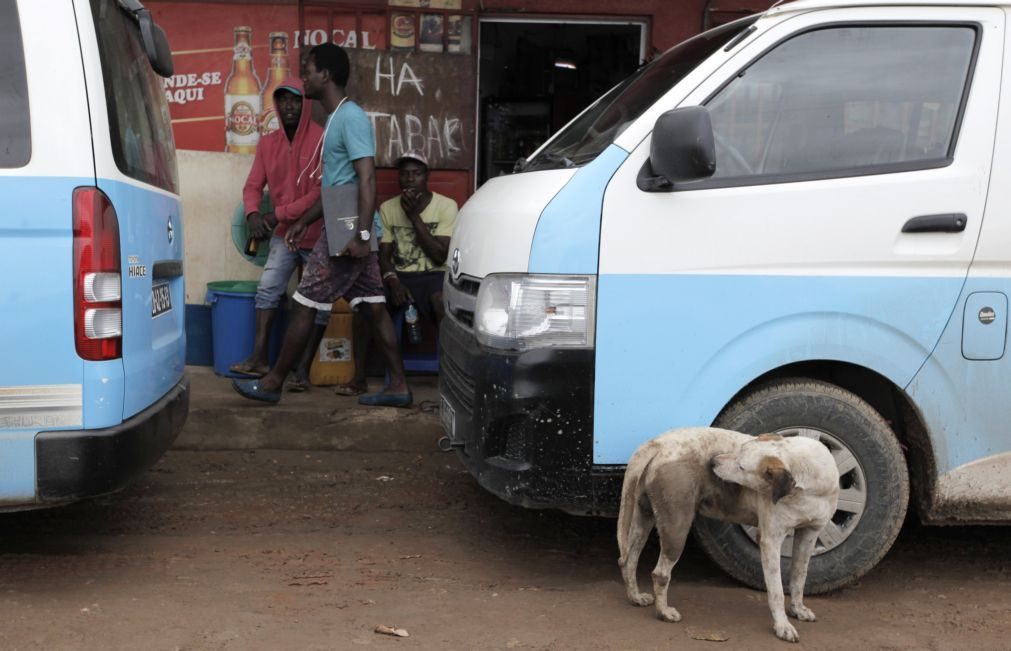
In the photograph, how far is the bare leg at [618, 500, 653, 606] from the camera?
12.0 ft

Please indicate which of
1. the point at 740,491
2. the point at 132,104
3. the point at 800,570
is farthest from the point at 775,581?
the point at 132,104

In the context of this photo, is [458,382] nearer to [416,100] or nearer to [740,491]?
[740,491]

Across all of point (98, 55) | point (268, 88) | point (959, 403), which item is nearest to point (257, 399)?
point (268, 88)

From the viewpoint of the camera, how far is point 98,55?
352 centimetres

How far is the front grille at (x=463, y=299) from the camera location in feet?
12.9

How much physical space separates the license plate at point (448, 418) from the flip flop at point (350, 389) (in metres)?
2.04

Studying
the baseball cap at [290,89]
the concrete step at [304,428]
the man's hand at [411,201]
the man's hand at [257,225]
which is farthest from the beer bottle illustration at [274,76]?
the concrete step at [304,428]

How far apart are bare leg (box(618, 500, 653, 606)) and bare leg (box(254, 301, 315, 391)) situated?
2.75 m

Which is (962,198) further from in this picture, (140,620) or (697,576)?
(140,620)

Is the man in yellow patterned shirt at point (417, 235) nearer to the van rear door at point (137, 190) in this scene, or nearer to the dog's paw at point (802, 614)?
the van rear door at point (137, 190)

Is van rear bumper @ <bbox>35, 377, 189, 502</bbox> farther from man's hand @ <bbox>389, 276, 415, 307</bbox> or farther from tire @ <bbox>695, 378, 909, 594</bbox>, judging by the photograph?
man's hand @ <bbox>389, 276, 415, 307</bbox>

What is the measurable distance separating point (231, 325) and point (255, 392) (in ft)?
2.80

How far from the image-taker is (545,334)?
143 inches

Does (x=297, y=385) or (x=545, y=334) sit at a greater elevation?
(x=545, y=334)
